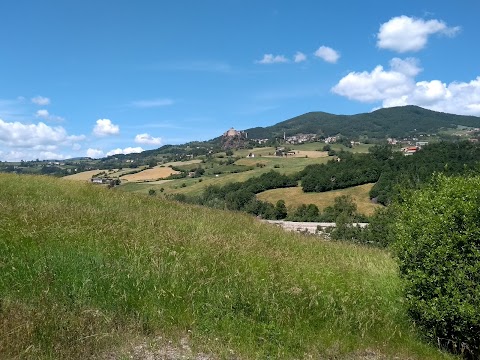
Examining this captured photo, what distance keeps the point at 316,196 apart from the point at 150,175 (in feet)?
235

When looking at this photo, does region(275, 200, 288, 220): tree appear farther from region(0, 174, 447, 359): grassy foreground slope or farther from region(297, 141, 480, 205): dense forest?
region(0, 174, 447, 359): grassy foreground slope

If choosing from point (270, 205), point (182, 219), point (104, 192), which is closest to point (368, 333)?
point (182, 219)

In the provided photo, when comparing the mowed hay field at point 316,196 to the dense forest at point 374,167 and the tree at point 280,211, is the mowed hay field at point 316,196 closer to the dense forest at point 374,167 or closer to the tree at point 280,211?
the dense forest at point 374,167

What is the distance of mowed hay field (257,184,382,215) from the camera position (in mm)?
114656

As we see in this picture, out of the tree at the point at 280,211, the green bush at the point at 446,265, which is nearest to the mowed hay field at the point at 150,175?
the tree at the point at 280,211

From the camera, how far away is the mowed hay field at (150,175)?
150413 mm

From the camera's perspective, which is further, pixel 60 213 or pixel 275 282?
pixel 60 213

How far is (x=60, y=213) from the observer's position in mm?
9133

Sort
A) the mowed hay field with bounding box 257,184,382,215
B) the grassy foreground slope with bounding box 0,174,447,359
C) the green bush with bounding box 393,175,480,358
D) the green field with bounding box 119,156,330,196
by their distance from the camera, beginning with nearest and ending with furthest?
1. the grassy foreground slope with bounding box 0,174,447,359
2. the green bush with bounding box 393,175,480,358
3. the mowed hay field with bounding box 257,184,382,215
4. the green field with bounding box 119,156,330,196

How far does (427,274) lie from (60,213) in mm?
7528

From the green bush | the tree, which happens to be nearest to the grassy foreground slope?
the green bush

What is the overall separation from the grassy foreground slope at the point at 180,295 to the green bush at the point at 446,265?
44 cm

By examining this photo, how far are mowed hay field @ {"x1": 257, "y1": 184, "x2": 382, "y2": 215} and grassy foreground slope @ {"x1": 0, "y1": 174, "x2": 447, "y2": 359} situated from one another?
341 feet

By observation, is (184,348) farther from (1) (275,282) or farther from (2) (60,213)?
(2) (60,213)
